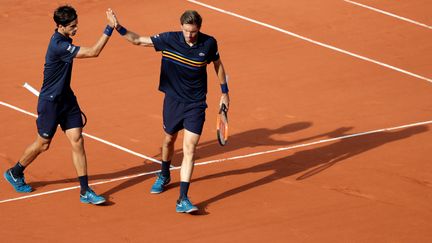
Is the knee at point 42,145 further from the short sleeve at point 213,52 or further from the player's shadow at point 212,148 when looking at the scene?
the short sleeve at point 213,52

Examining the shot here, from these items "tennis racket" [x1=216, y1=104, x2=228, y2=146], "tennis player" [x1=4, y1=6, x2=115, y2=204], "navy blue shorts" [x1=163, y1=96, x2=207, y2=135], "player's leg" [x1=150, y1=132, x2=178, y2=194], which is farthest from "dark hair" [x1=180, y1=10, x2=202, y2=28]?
"player's leg" [x1=150, y1=132, x2=178, y2=194]

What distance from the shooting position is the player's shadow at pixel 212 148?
1418cm

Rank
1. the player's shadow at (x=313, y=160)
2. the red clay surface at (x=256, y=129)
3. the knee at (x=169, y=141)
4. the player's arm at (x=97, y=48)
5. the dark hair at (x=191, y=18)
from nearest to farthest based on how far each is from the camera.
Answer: the player's arm at (x=97, y=48)
the dark hair at (x=191, y=18)
the red clay surface at (x=256, y=129)
the knee at (x=169, y=141)
the player's shadow at (x=313, y=160)

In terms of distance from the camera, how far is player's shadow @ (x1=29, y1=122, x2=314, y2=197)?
14180 millimetres

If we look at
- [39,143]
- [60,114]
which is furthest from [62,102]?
[39,143]

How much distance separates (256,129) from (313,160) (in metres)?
1.63

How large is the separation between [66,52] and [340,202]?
164 inches

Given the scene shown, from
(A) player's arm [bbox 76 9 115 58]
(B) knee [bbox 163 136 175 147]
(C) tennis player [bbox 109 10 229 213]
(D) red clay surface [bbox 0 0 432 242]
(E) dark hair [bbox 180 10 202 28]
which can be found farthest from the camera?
(B) knee [bbox 163 136 175 147]

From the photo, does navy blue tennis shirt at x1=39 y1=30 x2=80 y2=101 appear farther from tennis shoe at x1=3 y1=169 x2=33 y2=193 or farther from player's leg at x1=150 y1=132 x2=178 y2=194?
player's leg at x1=150 y1=132 x2=178 y2=194

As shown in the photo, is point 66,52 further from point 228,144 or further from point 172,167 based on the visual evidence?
point 228,144

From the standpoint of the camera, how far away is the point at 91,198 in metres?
13.2

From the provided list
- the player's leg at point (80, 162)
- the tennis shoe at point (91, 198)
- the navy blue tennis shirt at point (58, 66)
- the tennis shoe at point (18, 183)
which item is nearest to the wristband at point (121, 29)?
the navy blue tennis shirt at point (58, 66)

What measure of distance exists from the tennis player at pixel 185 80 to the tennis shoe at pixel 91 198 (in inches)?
40.1

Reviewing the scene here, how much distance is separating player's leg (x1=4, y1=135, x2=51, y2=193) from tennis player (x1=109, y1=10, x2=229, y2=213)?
180 centimetres
